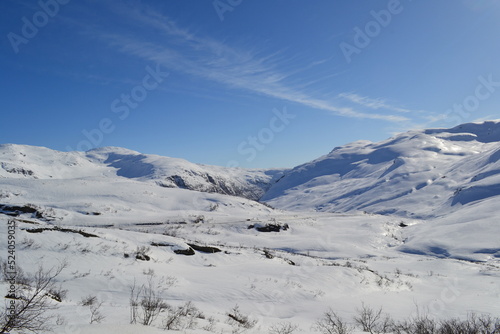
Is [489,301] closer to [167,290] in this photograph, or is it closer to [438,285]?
[438,285]

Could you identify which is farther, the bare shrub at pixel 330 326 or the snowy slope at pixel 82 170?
the snowy slope at pixel 82 170

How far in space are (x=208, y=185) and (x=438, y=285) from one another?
136 meters

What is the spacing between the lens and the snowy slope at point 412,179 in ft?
274

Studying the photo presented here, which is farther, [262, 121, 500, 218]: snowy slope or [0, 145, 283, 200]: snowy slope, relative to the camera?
[0, 145, 283, 200]: snowy slope

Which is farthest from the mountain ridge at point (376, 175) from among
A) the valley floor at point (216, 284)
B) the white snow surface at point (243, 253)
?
the valley floor at point (216, 284)

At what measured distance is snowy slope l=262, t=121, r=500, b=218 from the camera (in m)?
83.6

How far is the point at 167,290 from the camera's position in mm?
10062

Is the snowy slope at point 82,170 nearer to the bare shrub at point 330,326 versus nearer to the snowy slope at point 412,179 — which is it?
the snowy slope at point 412,179

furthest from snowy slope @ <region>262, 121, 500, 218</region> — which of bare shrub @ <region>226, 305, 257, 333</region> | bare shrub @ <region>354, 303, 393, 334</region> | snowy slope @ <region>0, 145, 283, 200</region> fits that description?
bare shrub @ <region>226, 305, 257, 333</region>

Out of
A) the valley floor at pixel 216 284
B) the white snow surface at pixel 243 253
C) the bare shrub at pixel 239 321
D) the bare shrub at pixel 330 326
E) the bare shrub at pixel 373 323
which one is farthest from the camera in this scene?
the white snow surface at pixel 243 253

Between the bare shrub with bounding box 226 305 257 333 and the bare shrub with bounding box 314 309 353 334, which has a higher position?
the bare shrub with bounding box 226 305 257 333

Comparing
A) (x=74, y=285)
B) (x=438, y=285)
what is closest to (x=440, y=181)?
(x=438, y=285)

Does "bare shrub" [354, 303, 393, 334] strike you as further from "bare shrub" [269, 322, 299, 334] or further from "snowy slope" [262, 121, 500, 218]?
"snowy slope" [262, 121, 500, 218]

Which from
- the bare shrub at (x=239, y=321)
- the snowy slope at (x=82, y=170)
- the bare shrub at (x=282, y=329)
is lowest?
the bare shrub at (x=282, y=329)
